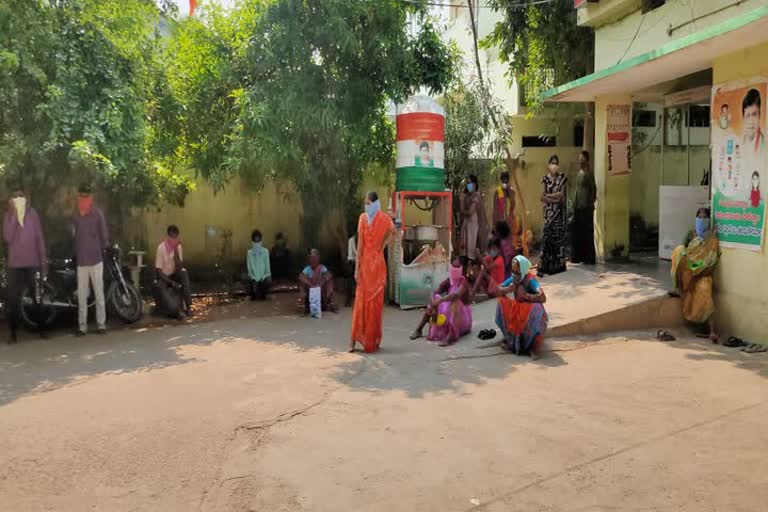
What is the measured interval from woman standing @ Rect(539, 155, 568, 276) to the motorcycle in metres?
5.70

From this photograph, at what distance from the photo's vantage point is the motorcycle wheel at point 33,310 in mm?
8625

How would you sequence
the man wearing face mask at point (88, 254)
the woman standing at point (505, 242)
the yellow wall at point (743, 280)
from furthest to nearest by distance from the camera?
the woman standing at point (505, 242)
the man wearing face mask at point (88, 254)
the yellow wall at point (743, 280)

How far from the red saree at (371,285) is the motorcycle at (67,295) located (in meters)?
3.59

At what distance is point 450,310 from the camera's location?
7695 millimetres

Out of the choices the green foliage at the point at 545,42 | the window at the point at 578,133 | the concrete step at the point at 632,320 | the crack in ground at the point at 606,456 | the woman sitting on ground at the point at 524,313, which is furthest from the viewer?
the window at the point at 578,133

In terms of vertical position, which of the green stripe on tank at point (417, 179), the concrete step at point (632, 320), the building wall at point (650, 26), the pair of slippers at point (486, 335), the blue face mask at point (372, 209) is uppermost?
the building wall at point (650, 26)

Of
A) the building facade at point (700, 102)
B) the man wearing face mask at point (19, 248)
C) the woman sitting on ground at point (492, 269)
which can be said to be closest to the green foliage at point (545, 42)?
the building facade at point (700, 102)

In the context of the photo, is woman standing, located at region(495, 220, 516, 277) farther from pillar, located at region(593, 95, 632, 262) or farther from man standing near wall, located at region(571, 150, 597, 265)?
pillar, located at region(593, 95, 632, 262)

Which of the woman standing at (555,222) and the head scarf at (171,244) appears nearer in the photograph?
the head scarf at (171,244)

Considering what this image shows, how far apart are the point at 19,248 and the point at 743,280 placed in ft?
26.6

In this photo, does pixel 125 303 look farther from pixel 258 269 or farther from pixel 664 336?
pixel 664 336

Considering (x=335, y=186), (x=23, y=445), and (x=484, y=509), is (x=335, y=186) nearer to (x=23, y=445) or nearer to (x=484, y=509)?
(x=23, y=445)

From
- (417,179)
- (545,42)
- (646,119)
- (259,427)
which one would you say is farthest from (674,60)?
(646,119)

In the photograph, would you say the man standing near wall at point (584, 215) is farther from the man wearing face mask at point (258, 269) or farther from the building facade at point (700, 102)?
the man wearing face mask at point (258, 269)
